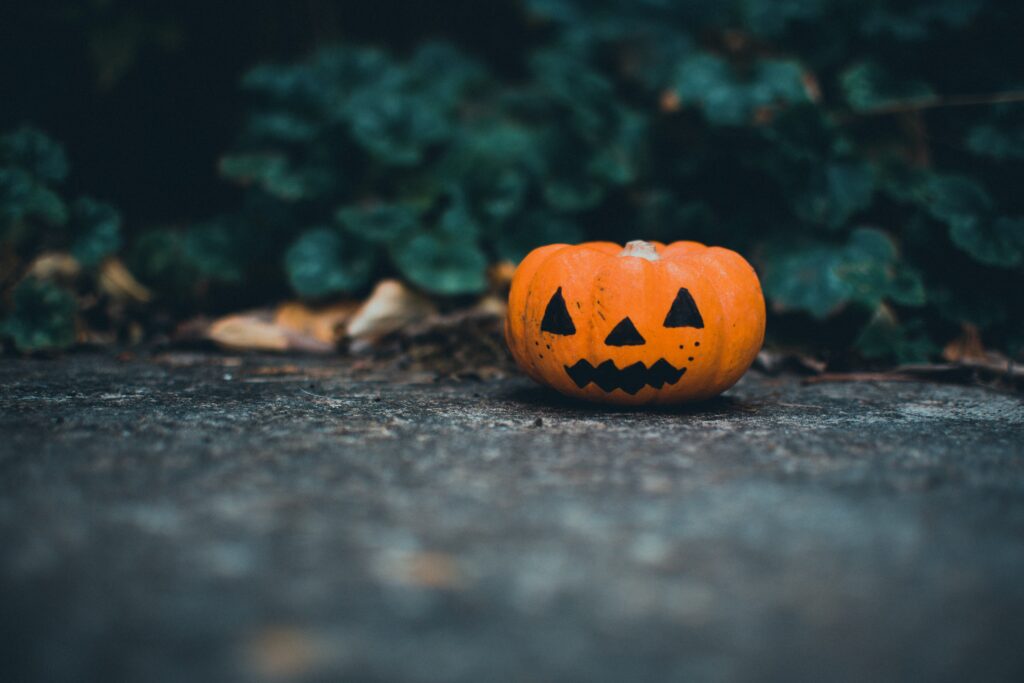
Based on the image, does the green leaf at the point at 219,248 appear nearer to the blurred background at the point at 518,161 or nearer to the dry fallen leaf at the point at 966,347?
the blurred background at the point at 518,161

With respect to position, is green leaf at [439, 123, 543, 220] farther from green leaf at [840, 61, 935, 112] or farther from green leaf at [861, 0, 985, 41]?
green leaf at [861, 0, 985, 41]

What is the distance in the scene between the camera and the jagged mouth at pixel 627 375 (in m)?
1.69

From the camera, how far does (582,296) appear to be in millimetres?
1692

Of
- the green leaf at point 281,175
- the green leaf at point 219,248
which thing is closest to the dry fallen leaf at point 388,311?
the green leaf at point 281,175

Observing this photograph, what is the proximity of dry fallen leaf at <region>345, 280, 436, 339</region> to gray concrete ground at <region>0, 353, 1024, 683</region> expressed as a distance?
1264 millimetres

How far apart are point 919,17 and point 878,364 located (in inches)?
56.7

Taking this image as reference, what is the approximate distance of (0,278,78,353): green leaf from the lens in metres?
2.61

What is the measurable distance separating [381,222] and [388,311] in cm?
36

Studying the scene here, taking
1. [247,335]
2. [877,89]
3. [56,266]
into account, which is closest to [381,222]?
[247,335]

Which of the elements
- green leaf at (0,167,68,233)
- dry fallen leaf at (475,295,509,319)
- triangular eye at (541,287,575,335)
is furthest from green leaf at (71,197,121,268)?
triangular eye at (541,287,575,335)

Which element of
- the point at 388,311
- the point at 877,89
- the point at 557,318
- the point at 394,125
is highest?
the point at 877,89

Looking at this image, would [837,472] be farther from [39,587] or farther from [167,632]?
[39,587]

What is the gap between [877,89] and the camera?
296cm

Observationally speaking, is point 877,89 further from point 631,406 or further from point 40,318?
point 40,318
